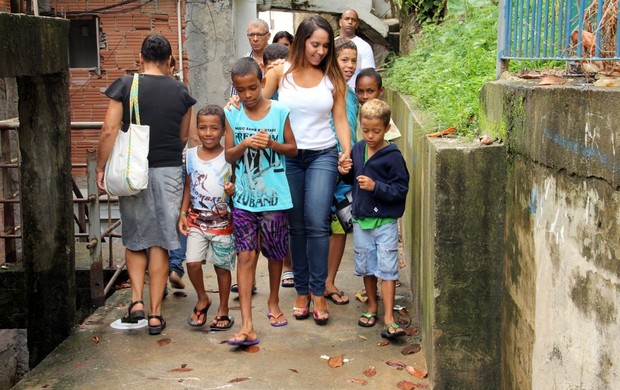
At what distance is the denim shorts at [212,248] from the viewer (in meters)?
5.71

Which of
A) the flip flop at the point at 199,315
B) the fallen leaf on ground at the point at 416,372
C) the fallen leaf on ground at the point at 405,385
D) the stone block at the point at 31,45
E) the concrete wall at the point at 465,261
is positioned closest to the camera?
the concrete wall at the point at 465,261

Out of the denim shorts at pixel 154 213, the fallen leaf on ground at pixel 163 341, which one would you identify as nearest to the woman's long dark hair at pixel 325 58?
the denim shorts at pixel 154 213

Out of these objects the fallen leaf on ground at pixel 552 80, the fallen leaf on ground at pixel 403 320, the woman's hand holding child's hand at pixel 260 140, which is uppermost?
the fallen leaf on ground at pixel 552 80

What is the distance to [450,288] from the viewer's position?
4383 mm

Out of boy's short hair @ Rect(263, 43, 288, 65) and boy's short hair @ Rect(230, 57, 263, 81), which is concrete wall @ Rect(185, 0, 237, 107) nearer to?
boy's short hair @ Rect(263, 43, 288, 65)

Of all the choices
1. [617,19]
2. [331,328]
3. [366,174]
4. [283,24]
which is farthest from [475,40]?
[283,24]

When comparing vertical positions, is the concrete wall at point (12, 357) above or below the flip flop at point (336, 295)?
below

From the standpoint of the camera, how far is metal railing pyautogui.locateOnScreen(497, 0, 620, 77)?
330 centimetres

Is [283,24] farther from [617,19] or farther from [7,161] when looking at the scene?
[617,19]

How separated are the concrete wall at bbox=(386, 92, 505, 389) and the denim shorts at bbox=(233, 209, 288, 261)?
1.43 meters

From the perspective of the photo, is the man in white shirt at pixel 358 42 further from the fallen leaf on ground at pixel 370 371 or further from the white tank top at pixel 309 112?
the fallen leaf on ground at pixel 370 371

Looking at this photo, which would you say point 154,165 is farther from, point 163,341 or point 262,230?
point 163,341

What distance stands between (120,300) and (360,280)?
2013 millimetres

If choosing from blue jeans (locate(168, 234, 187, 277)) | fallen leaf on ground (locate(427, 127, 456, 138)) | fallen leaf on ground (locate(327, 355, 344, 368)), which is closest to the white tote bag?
blue jeans (locate(168, 234, 187, 277))
